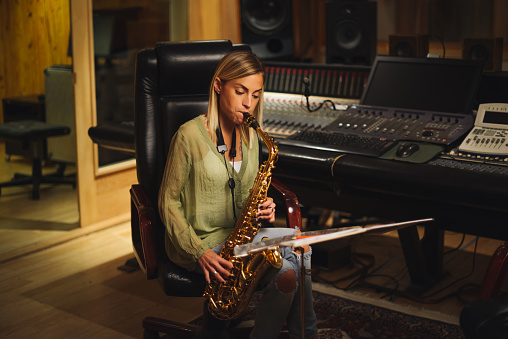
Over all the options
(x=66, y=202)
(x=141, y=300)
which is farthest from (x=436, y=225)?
(x=66, y=202)

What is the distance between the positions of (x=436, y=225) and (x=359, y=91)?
3.11 feet

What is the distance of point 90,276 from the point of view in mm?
3232

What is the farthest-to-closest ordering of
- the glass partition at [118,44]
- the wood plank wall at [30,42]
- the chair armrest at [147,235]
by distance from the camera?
the glass partition at [118,44]
the wood plank wall at [30,42]
the chair armrest at [147,235]

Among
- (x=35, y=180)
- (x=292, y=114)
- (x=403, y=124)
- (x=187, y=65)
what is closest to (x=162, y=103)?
(x=187, y=65)

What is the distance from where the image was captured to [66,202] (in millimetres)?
4215

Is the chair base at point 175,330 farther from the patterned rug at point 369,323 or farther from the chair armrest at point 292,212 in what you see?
the chair armrest at point 292,212

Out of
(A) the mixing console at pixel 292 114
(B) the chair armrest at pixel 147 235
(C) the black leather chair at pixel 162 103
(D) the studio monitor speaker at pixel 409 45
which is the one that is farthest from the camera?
(D) the studio monitor speaker at pixel 409 45

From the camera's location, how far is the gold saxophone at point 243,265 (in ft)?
6.80

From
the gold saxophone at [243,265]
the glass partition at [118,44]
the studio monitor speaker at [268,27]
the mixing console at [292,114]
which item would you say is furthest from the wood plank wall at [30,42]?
the gold saxophone at [243,265]

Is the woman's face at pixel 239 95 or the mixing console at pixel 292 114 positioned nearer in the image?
the woman's face at pixel 239 95

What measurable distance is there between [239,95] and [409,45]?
4.63 feet

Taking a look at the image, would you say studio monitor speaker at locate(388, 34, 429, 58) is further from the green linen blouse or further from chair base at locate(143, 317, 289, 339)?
chair base at locate(143, 317, 289, 339)

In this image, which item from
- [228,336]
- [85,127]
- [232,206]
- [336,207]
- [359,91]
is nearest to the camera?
[232,206]

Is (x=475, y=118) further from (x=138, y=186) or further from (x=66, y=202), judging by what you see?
(x=66, y=202)
